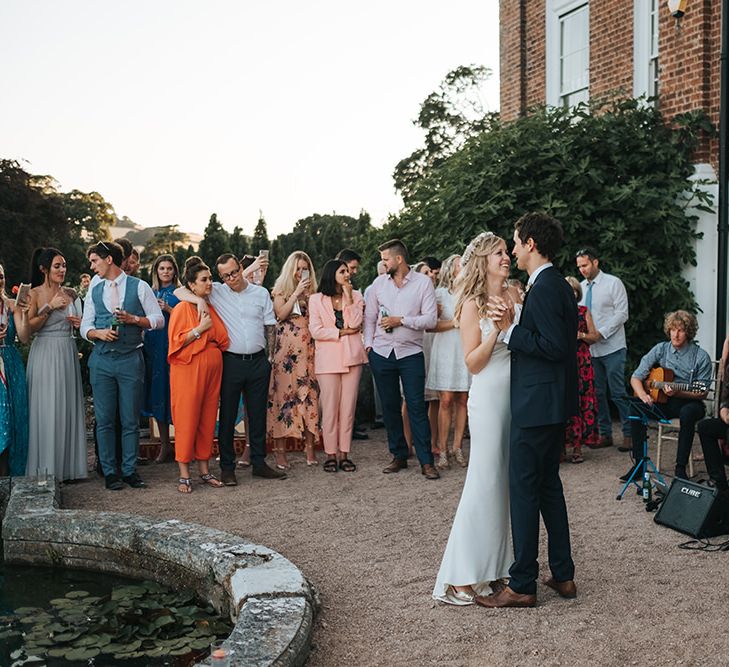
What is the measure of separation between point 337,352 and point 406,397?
2.73 feet

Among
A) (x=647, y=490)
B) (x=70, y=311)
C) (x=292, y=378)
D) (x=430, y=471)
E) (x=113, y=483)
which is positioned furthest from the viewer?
(x=292, y=378)

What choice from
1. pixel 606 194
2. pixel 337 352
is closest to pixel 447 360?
pixel 337 352

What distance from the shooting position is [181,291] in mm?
8383

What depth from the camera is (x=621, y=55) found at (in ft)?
47.2

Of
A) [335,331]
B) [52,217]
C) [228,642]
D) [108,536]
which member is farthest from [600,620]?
[52,217]

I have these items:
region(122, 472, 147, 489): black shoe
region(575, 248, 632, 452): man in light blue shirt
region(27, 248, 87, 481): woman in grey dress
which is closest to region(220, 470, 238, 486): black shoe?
region(122, 472, 147, 489): black shoe

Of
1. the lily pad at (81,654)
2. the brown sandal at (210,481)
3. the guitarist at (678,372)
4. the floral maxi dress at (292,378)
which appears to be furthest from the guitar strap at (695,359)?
the lily pad at (81,654)

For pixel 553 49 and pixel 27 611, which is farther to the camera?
pixel 553 49

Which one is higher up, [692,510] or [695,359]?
[695,359]

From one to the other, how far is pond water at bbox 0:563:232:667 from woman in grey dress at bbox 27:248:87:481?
2383mm

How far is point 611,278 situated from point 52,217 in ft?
88.7

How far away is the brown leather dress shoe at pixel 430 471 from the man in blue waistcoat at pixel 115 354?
2.64m

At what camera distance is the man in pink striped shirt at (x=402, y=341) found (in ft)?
29.3

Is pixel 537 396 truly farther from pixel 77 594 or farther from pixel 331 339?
pixel 331 339
